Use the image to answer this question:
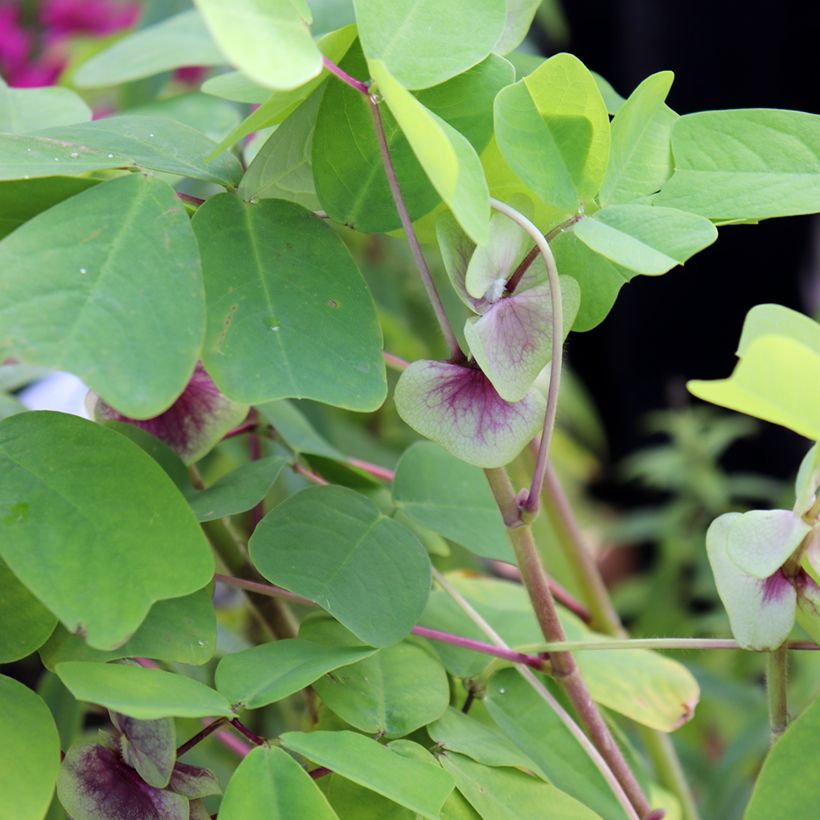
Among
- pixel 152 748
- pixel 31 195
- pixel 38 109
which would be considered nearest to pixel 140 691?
pixel 152 748

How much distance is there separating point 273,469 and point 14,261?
126 millimetres

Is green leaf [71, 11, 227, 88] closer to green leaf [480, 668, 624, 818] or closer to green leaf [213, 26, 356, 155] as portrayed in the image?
green leaf [213, 26, 356, 155]

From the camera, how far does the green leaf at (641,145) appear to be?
0.28 metres

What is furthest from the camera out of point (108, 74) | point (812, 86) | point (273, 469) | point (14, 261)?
point (812, 86)

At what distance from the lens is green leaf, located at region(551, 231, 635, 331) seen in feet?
0.93

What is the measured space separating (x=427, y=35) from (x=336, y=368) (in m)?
0.09

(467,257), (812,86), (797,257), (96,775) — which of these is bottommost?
(797,257)

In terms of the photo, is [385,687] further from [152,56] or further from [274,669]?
[152,56]

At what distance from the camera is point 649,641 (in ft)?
0.89

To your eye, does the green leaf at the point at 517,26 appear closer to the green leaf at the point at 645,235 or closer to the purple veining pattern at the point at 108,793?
the green leaf at the point at 645,235

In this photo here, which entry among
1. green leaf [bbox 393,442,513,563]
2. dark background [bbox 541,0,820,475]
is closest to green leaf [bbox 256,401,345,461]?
green leaf [bbox 393,442,513,563]

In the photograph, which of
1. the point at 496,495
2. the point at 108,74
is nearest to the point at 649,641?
the point at 496,495

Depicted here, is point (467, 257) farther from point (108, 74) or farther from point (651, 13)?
point (651, 13)

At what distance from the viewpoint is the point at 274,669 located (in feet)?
0.89
